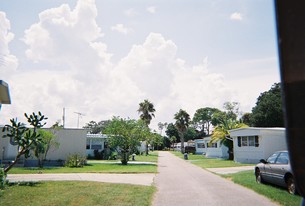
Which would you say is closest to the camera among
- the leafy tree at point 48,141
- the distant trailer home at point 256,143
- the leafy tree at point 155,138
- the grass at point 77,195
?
the grass at point 77,195

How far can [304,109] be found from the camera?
2.24ft

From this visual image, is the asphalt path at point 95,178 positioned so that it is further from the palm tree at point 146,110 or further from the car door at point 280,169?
the palm tree at point 146,110

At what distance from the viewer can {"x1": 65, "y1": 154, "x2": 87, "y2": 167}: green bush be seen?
26.1 meters

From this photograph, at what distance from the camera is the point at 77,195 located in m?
11.0

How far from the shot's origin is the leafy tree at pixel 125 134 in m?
30.0

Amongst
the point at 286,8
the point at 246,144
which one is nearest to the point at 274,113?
the point at 246,144

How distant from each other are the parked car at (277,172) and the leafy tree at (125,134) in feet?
57.8

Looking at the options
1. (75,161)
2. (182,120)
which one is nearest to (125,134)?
(75,161)

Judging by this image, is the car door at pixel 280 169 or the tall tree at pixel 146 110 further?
the tall tree at pixel 146 110

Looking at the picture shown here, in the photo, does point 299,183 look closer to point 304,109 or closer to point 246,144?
point 304,109

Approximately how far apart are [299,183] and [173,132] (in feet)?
345

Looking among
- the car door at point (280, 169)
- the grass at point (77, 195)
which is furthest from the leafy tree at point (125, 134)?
the car door at point (280, 169)

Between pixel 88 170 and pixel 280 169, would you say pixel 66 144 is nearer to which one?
pixel 88 170

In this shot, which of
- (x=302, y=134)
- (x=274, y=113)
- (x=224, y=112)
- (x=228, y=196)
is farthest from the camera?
(x=224, y=112)
